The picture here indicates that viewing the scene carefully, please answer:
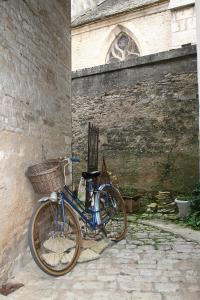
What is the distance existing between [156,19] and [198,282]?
11.0 m

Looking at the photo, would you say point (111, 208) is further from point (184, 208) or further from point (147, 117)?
point (147, 117)

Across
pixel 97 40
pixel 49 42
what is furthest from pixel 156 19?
pixel 49 42

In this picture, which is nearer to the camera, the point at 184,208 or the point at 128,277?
the point at 128,277

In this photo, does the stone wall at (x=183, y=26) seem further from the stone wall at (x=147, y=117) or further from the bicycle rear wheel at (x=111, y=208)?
the bicycle rear wheel at (x=111, y=208)

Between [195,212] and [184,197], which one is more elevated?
[184,197]

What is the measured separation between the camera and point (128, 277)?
10.4 feet

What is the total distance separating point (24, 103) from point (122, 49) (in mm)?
10467

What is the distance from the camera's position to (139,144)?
7.36 metres

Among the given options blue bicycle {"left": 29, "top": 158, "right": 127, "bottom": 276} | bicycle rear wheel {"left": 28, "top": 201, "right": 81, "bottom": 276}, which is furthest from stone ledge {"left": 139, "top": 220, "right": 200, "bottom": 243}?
bicycle rear wheel {"left": 28, "top": 201, "right": 81, "bottom": 276}

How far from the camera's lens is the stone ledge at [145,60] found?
268 inches

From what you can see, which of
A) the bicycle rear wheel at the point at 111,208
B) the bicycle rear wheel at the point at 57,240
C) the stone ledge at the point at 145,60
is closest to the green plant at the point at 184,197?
the bicycle rear wheel at the point at 111,208

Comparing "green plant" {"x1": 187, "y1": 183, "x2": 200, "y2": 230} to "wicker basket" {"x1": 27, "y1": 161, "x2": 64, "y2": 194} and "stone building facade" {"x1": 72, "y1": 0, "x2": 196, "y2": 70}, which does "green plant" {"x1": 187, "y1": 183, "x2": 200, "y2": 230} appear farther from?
"stone building facade" {"x1": 72, "y1": 0, "x2": 196, "y2": 70}

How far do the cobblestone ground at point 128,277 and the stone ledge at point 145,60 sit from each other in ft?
14.7

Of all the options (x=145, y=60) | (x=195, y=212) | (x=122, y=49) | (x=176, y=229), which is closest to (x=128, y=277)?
Result: (x=176, y=229)
